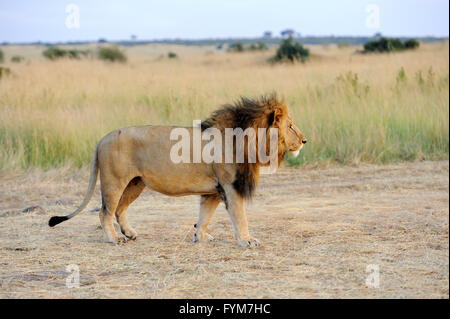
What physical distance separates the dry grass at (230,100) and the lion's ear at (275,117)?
13.4 ft

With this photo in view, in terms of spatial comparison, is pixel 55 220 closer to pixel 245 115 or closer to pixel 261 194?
pixel 245 115

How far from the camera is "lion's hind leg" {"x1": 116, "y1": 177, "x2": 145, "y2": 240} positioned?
5.74m

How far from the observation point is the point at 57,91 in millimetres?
12055

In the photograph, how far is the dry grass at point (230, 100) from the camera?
961cm

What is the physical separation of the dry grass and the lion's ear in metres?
4.09

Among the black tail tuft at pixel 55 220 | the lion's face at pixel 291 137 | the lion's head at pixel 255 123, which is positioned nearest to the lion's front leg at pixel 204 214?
the lion's head at pixel 255 123

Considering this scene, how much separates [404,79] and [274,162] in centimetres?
810

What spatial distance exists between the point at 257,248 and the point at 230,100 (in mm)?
5987

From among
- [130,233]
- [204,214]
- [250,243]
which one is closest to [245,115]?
[204,214]

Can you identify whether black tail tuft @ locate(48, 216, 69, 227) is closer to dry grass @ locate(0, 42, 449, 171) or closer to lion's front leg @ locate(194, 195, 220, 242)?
lion's front leg @ locate(194, 195, 220, 242)

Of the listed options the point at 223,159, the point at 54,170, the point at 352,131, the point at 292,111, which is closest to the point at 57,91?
the point at 54,170

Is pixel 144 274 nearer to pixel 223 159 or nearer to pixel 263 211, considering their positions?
pixel 223 159

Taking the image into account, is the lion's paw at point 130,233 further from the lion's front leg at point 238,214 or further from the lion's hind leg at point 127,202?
the lion's front leg at point 238,214

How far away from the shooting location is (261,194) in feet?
25.7
